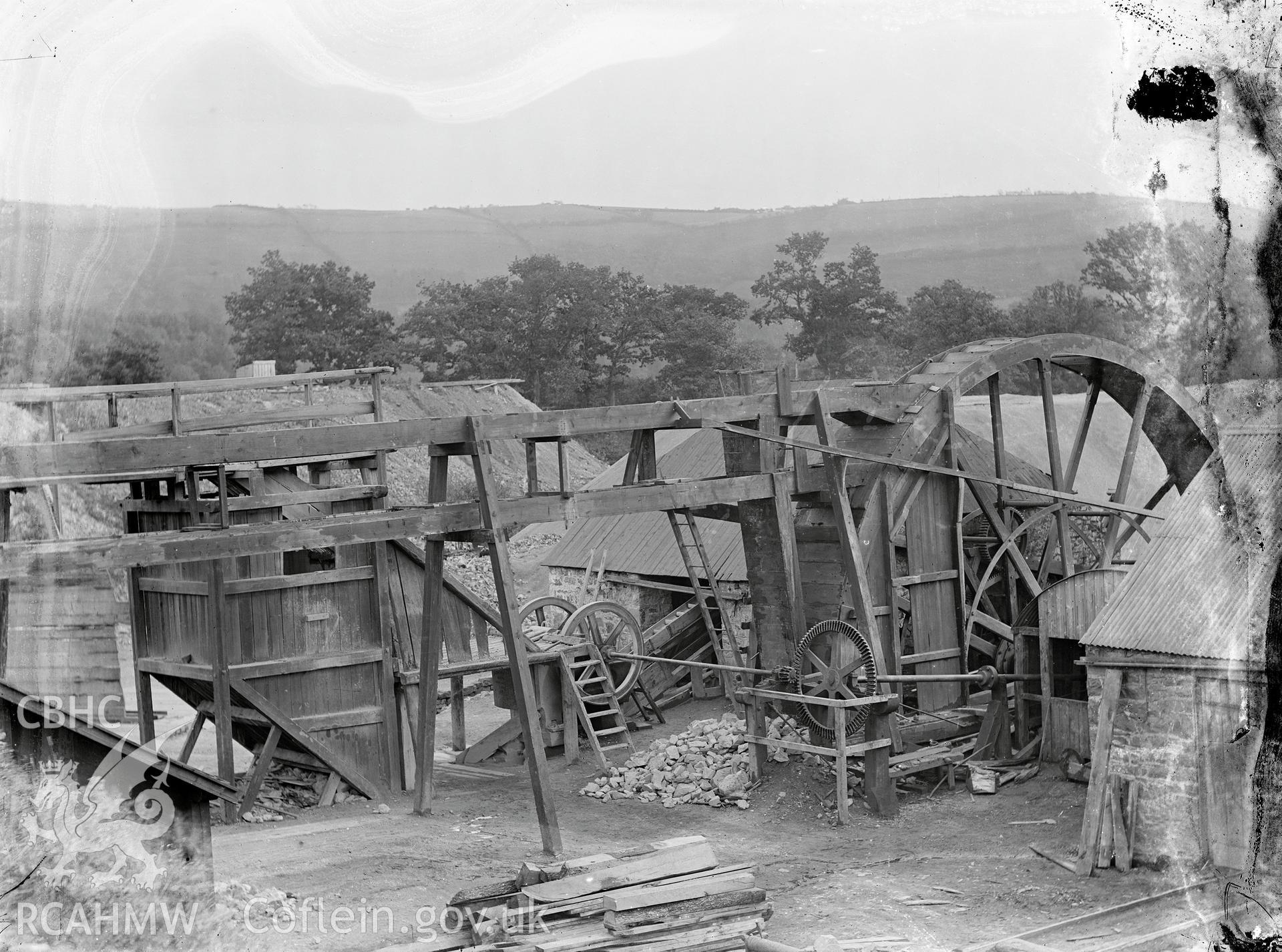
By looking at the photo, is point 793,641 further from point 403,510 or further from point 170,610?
point 170,610

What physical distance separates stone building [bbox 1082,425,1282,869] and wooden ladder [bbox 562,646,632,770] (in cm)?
719

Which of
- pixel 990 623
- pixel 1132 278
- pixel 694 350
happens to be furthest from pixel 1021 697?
pixel 1132 278

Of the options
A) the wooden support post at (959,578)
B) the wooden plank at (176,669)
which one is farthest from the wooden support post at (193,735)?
the wooden support post at (959,578)

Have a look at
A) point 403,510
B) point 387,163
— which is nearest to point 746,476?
point 403,510

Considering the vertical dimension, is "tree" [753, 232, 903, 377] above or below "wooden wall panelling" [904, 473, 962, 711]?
above

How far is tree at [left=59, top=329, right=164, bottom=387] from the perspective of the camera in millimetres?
37375

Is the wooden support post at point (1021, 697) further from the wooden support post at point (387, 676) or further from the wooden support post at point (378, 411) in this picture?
the wooden support post at point (378, 411)

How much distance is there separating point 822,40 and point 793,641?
242ft

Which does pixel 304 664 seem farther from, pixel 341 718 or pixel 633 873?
pixel 633 873

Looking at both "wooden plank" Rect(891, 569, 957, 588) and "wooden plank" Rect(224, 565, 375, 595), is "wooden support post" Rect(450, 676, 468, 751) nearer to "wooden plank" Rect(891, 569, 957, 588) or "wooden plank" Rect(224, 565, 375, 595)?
"wooden plank" Rect(224, 565, 375, 595)

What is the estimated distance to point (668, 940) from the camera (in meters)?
8.88

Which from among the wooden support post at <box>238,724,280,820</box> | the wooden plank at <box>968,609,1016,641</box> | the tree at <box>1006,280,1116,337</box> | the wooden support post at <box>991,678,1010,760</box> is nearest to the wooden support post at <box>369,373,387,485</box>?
the wooden support post at <box>238,724,280,820</box>

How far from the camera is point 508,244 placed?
94.3 meters

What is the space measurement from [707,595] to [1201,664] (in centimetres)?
1009
